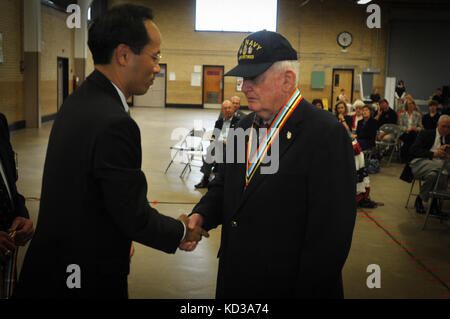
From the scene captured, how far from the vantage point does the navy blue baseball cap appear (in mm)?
1814

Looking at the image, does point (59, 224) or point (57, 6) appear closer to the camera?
point (59, 224)

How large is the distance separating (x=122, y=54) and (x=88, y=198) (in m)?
0.55

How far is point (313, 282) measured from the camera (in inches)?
67.6

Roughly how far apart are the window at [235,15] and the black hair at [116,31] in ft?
71.6

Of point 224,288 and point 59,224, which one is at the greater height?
point 59,224

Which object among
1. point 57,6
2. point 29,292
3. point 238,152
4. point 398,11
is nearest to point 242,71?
point 238,152

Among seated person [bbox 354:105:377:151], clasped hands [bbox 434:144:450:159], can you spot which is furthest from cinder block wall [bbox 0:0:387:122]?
clasped hands [bbox 434:144:450:159]

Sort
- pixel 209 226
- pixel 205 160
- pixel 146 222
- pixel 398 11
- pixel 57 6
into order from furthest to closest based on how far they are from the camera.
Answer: pixel 398 11
pixel 57 6
pixel 205 160
pixel 209 226
pixel 146 222

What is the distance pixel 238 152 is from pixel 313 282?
2.03 ft

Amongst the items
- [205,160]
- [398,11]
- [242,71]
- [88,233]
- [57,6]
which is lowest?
[205,160]

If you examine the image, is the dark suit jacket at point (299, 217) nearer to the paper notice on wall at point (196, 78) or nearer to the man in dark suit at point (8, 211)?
the man in dark suit at point (8, 211)

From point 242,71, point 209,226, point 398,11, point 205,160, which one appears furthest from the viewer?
point 398,11

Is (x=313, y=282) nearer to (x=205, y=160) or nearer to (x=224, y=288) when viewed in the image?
(x=224, y=288)

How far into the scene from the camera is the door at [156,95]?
24234mm
